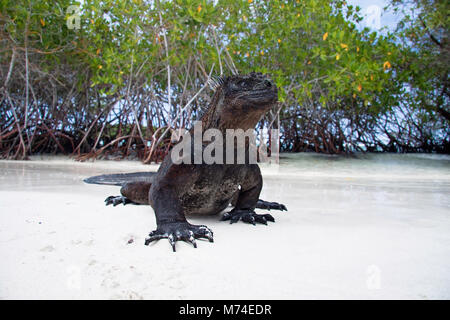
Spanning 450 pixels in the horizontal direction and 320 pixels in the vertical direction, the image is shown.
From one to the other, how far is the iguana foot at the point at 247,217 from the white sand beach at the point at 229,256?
0.06 metres

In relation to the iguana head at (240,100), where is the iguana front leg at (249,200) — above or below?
below

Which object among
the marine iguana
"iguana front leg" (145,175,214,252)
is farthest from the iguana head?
"iguana front leg" (145,175,214,252)

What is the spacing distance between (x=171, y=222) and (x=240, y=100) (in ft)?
2.57

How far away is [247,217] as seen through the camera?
229 centimetres

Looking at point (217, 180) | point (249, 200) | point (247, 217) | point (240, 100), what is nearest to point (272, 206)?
point (249, 200)

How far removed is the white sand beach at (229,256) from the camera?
3.85 ft

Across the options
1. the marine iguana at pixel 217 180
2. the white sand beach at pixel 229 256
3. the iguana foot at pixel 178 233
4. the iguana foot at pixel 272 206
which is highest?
the marine iguana at pixel 217 180

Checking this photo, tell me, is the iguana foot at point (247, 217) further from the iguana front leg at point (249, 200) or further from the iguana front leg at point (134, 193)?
the iguana front leg at point (134, 193)

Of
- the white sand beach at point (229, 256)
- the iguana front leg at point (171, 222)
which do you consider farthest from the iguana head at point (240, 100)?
the white sand beach at point (229, 256)

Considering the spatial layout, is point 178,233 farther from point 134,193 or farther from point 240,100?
point 134,193

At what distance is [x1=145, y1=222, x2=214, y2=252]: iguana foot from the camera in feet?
5.61

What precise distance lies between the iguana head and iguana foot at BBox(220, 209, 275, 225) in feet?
1.93

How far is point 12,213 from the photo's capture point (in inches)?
89.7
